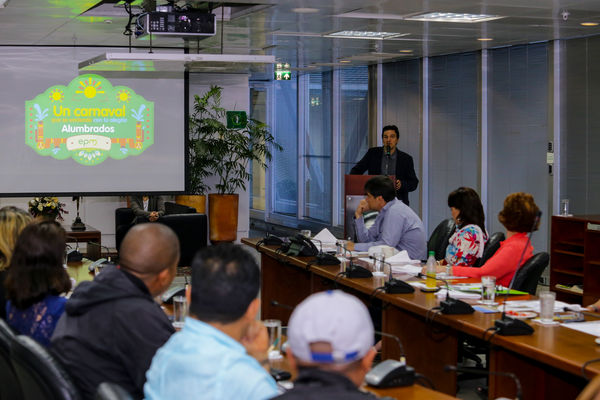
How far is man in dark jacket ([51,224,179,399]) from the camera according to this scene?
2.70 metres

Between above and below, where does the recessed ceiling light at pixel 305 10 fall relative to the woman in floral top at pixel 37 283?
above

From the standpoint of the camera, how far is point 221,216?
1266 centimetres

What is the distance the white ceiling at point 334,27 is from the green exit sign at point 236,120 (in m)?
2.05

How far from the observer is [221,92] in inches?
518

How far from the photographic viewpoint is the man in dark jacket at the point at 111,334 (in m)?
2.70

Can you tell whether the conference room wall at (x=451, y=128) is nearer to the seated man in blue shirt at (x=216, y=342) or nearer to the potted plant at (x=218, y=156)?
the potted plant at (x=218, y=156)

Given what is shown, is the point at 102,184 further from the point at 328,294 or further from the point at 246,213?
the point at 328,294

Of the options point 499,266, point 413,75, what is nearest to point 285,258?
point 499,266

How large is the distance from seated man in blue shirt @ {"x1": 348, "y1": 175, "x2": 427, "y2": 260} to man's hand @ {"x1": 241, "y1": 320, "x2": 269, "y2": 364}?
3924mm

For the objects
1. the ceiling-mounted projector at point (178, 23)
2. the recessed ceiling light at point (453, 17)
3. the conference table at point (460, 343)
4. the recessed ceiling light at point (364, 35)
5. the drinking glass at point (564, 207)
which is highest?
the recessed ceiling light at point (364, 35)

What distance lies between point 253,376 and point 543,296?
86.5 inches

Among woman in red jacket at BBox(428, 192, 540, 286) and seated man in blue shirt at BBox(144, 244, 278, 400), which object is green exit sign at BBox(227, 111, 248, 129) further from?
seated man in blue shirt at BBox(144, 244, 278, 400)

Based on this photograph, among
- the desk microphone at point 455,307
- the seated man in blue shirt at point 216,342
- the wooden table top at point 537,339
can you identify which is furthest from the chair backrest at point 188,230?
the seated man in blue shirt at point 216,342

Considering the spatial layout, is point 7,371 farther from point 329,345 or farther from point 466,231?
point 466,231
